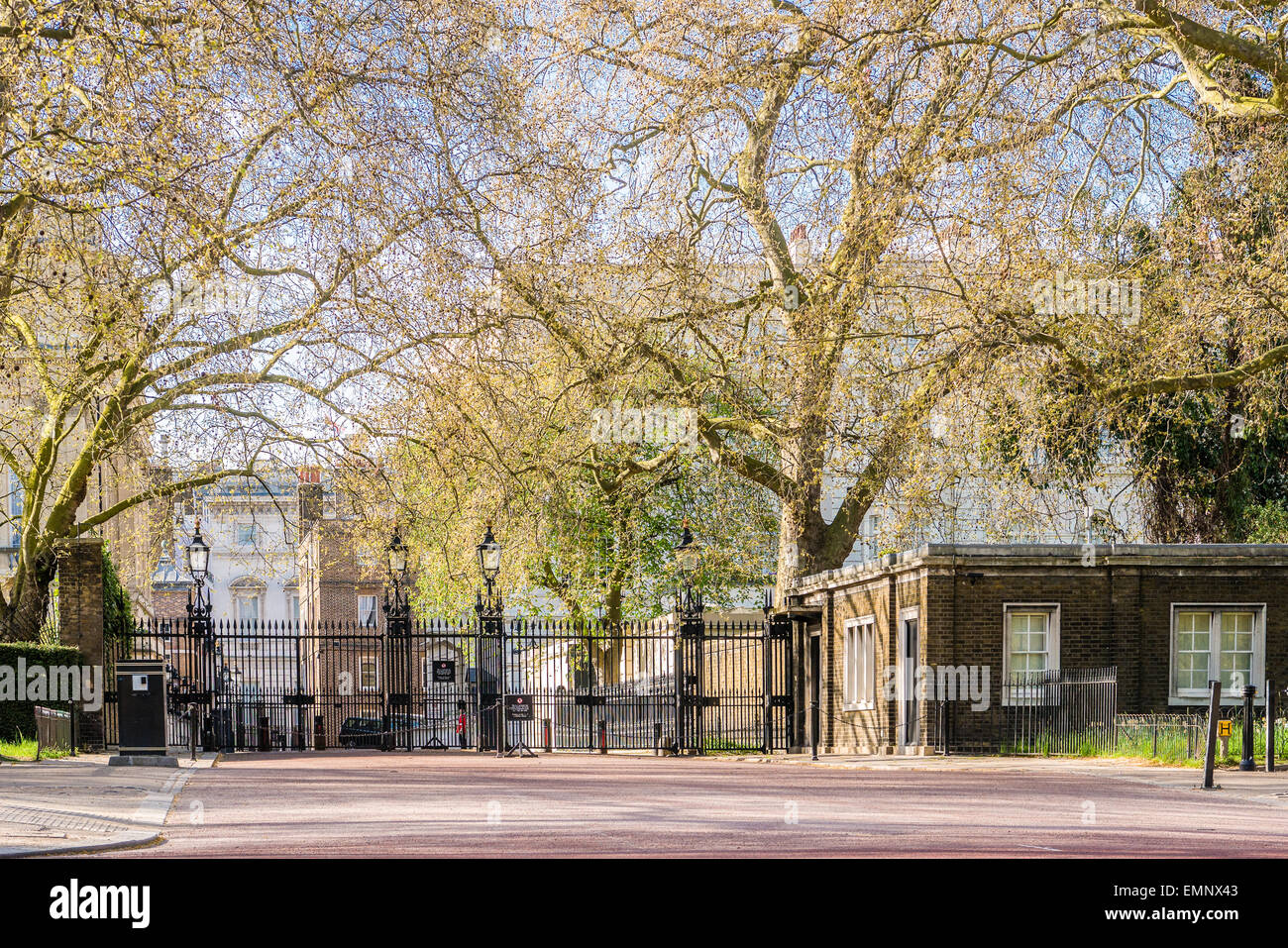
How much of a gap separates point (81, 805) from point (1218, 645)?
19.1 m

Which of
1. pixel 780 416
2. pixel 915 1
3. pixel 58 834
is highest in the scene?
pixel 915 1

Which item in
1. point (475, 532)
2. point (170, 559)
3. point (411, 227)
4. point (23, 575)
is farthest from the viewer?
point (475, 532)

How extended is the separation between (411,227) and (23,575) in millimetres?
13048

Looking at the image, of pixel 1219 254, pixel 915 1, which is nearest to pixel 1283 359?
pixel 1219 254

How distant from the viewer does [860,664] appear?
30.6 meters

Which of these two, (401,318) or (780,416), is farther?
(780,416)

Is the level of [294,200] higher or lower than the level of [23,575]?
higher

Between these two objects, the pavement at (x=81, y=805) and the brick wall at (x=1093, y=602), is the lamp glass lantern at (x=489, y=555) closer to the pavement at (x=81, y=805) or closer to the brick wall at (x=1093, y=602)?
the brick wall at (x=1093, y=602)

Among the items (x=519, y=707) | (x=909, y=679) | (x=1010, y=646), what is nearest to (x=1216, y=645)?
(x=1010, y=646)

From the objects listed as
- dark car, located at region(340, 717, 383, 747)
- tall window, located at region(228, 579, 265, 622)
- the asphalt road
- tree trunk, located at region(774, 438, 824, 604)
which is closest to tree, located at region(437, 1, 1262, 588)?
tree trunk, located at region(774, 438, 824, 604)

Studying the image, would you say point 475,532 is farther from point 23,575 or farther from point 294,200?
point 294,200

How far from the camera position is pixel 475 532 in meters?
31.3

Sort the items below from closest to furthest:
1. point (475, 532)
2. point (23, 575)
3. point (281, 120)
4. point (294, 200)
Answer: point (281, 120) < point (294, 200) < point (23, 575) < point (475, 532)

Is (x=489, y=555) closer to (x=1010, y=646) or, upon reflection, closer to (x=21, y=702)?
(x=21, y=702)
